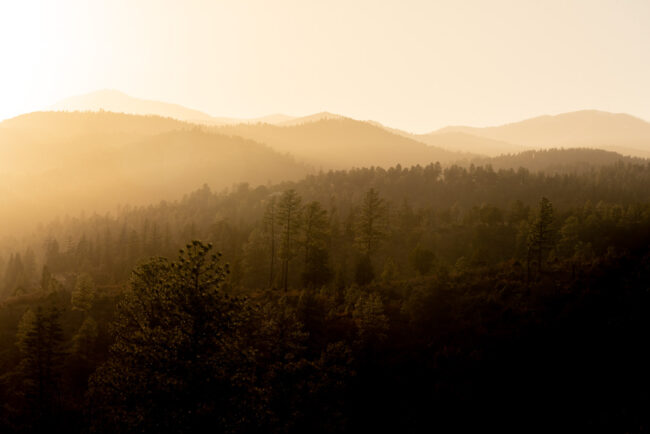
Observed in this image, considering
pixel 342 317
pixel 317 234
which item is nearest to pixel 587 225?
pixel 317 234

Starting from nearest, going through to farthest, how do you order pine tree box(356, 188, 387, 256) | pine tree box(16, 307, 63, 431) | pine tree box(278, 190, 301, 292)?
pine tree box(16, 307, 63, 431)
pine tree box(278, 190, 301, 292)
pine tree box(356, 188, 387, 256)

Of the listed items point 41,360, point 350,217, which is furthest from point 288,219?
point 350,217

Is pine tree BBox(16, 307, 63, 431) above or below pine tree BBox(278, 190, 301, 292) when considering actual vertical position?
below

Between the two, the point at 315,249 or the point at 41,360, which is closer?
the point at 41,360

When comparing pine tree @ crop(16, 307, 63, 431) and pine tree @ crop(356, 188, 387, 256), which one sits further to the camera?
pine tree @ crop(356, 188, 387, 256)

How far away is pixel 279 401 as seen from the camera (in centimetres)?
2230

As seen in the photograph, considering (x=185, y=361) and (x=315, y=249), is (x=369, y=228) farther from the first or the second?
(x=185, y=361)

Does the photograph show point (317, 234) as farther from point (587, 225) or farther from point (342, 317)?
point (587, 225)

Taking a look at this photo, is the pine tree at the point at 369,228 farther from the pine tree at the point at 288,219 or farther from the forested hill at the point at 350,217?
the pine tree at the point at 288,219

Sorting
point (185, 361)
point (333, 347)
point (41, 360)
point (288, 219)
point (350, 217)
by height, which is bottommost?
point (41, 360)

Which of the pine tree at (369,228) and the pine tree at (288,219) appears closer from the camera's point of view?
the pine tree at (288,219)

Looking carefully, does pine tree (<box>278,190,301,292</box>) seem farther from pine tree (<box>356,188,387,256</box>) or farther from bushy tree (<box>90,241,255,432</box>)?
bushy tree (<box>90,241,255,432</box>)

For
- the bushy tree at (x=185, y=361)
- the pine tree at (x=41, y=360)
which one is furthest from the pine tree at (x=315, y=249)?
the bushy tree at (x=185, y=361)

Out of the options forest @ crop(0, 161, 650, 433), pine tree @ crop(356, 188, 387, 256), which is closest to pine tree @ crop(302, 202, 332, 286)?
forest @ crop(0, 161, 650, 433)
